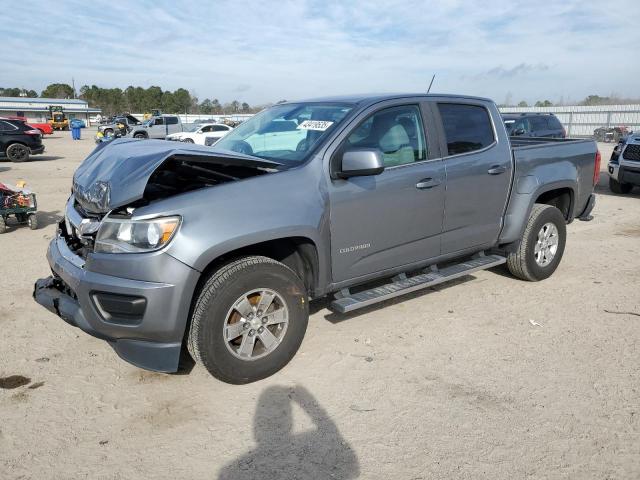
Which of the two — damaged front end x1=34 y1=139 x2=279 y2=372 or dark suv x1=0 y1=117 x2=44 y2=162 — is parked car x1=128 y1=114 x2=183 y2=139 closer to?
dark suv x1=0 y1=117 x2=44 y2=162

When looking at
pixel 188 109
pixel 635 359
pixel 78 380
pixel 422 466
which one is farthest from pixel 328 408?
pixel 188 109

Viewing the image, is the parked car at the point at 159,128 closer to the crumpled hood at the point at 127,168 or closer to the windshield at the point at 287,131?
the windshield at the point at 287,131

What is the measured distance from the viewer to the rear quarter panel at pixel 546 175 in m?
5.03

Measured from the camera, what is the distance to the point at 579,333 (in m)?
4.24

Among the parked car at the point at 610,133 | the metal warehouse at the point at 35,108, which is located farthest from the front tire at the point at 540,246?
the metal warehouse at the point at 35,108

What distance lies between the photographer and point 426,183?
13.6 ft

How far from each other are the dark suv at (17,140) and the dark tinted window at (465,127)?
61.1ft

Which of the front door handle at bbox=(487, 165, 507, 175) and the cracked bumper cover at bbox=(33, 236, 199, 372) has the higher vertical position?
the front door handle at bbox=(487, 165, 507, 175)

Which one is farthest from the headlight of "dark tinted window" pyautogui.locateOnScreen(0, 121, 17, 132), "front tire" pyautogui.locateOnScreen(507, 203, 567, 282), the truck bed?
→ "dark tinted window" pyautogui.locateOnScreen(0, 121, 17, 132)

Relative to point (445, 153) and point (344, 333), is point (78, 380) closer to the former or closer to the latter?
point (344, 333)

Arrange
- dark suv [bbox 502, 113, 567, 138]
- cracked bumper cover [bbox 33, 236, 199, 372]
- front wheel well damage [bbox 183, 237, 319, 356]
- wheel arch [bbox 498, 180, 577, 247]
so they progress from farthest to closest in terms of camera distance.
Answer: dark suv [bbox 502, 113, 567, 138] → wheel arch [bbox 498, 180, 577, 247] → front wheel well damage [bbox 183, 237, 319, 356] → cracked bumper cover [bbox 33, 236, 199, 372]

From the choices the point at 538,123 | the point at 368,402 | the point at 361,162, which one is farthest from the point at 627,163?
the point at 368,402

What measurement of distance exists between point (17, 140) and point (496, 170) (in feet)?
62.2

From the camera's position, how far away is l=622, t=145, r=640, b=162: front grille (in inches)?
425
